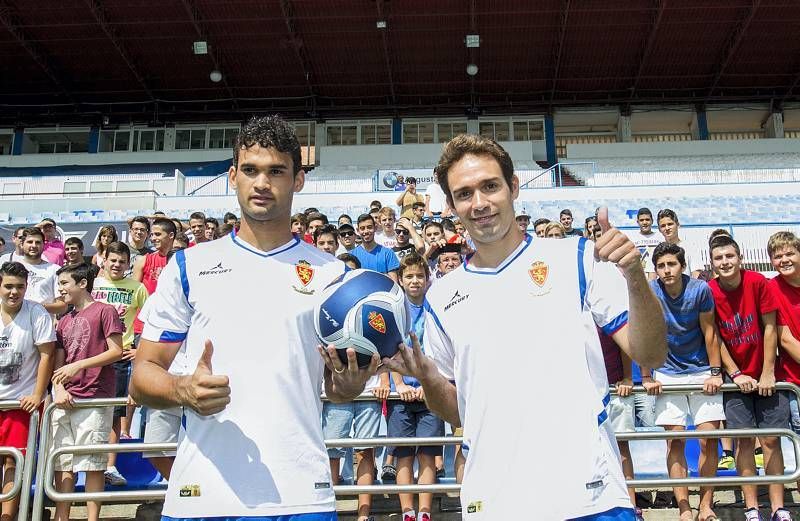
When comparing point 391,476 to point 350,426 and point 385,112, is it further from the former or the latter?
point 385,112

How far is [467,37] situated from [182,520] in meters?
Result: 26.6

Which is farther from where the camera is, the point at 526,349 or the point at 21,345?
the point at 21,345

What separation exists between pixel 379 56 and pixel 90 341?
2479cm

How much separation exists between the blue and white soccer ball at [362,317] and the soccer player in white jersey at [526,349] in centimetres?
11

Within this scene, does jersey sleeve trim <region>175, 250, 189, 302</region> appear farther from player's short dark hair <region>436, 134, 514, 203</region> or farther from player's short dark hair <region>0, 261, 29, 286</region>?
player's short dark hair <region>0, 261, 29, 286</region>

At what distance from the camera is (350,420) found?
5430mm

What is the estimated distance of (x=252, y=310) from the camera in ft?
8.36

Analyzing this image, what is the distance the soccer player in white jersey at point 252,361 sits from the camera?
233 cm

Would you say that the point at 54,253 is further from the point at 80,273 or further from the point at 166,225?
the point at 80,273

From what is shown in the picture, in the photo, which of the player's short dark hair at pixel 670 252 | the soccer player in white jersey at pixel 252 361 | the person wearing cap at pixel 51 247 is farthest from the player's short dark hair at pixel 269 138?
the person wearing cap at pixel 51 247

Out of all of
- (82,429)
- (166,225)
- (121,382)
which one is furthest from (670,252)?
(166,225)

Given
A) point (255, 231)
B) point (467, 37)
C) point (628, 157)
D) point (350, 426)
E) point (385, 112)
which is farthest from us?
point (385, 112)

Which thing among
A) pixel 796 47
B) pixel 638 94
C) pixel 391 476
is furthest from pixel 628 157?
pixel 391 476

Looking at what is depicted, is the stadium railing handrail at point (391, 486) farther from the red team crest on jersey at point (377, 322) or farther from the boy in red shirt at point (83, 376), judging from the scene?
the red team crest on jersey at point (377, 322)
